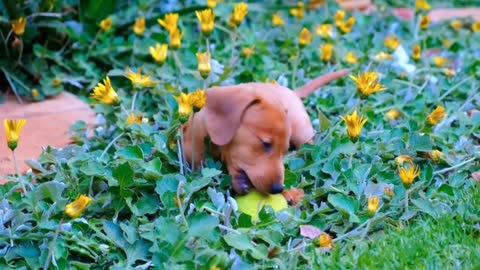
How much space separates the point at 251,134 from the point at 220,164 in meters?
0.28

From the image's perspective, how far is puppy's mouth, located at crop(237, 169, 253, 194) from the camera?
3.51m

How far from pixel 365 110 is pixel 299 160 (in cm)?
52

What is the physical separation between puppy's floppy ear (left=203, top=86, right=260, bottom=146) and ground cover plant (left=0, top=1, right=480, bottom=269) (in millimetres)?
97

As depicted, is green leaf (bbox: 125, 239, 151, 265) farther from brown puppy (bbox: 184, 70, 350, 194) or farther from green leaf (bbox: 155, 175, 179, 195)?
brown puppy (bbox: 184, 70, 350, 194)

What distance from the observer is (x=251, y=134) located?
3436mm

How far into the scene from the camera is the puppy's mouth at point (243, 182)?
138 inches

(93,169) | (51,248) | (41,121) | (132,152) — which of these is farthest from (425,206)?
(41,121)

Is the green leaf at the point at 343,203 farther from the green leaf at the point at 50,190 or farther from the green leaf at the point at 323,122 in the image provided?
the green leaf at the point at 50,190

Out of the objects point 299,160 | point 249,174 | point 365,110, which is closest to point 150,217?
point 249,174

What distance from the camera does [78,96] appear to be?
16.1ft

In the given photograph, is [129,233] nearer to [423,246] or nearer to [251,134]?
[251,134]

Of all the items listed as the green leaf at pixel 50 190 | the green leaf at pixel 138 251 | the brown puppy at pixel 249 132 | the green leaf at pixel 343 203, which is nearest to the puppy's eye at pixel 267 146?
the brown puppy at pixel 249 132

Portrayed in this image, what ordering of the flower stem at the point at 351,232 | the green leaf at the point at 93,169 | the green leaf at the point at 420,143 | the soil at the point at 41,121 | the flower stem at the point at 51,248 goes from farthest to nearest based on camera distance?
the soil at the point at 41,121
the green leaf at the point at 420,143
the green leaf at the point at 93,169
the flower stem at the point at 351,232
the flower stem at the point at 51,248

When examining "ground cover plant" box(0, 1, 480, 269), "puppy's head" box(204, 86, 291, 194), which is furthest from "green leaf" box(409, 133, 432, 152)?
"puppy's head" box(204, 86, 291, 194)
